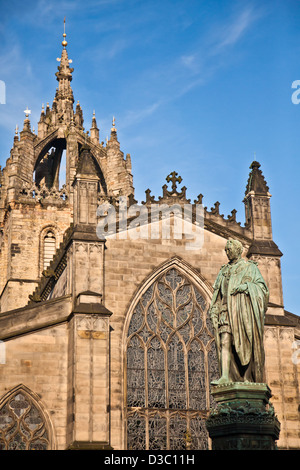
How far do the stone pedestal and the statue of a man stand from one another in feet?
0.81

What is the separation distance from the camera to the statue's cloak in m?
13.8

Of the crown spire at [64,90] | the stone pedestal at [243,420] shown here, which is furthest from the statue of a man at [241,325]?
the crown spire at [64,90]

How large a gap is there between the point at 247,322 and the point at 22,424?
11.9 m

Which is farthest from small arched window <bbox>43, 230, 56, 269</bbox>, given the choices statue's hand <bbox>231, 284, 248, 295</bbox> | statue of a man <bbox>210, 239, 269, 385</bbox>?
statue's hand <bbox>231, 284, 248, 295</bbox>

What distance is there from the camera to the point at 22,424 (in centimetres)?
2388

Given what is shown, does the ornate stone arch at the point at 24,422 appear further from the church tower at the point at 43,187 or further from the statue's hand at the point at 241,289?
the church tower at the point at 43,187

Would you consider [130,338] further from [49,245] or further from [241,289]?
[49,245]

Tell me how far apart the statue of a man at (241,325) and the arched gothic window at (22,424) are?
1125 cm

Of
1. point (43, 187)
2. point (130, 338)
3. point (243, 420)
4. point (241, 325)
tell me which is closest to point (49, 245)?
point (43, 187)

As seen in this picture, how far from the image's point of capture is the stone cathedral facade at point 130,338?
949 inches

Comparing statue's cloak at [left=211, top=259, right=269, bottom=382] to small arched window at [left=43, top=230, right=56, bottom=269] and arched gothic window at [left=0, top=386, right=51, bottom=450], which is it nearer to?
arched gothic window at [left=0, top=386, right=51, bottom=450]

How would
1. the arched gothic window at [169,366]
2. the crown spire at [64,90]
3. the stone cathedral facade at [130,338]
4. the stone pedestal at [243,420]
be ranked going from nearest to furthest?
the stone pedestal at [243,420] → the stone cathedral facade at [130,338] → the arched gothic window at [169,366] → the crown spire at [64,90]
